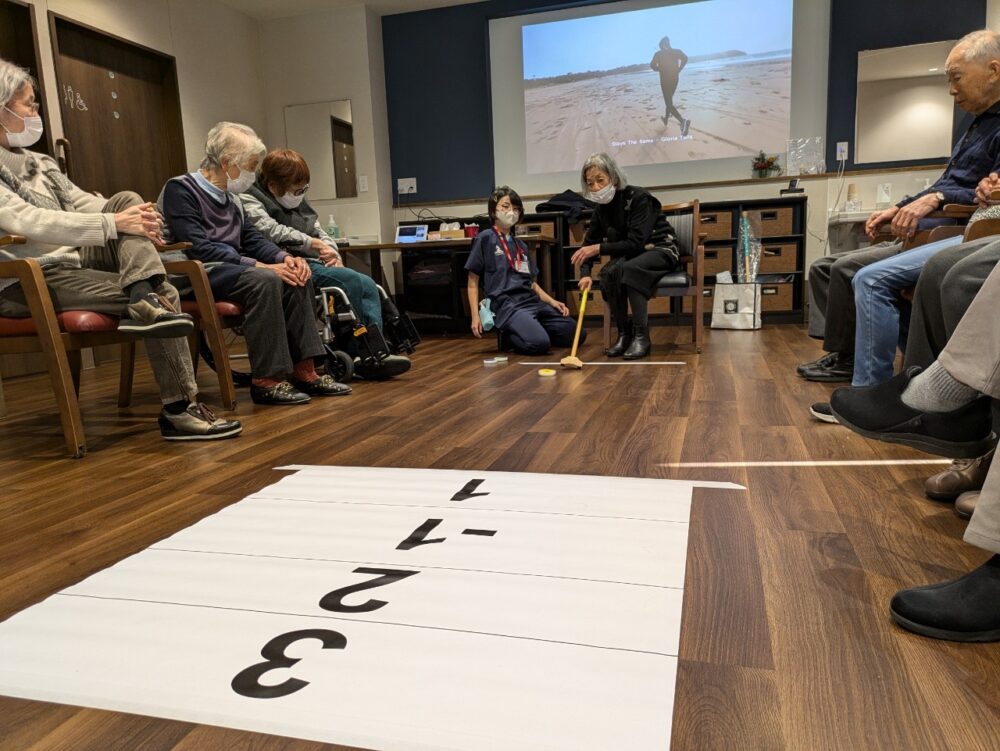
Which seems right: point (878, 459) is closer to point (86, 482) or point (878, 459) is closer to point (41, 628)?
point (41, 628)

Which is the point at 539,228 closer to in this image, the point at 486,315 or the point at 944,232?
the point at 486,315

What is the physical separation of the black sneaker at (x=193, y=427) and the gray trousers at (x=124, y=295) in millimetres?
56

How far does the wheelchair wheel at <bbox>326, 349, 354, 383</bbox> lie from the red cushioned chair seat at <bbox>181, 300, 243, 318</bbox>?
0.54m

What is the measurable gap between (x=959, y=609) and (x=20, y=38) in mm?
5136

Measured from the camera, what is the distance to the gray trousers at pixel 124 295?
6.76 ft

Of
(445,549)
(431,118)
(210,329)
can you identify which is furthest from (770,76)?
(445,549)

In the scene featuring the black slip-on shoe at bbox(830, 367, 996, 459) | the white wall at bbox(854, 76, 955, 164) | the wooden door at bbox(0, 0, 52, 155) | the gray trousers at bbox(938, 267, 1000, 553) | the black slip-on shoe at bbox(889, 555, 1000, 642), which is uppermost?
the wooden door at bbox(0, 0, 52, 155)

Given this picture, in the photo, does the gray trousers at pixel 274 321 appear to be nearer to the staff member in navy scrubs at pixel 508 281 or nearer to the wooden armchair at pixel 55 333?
the wooden armchair at pixel 55 333

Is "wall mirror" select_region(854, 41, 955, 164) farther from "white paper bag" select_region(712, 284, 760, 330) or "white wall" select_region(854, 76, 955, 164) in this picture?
"white paper bag" select_region(712, 284, 760, 330)

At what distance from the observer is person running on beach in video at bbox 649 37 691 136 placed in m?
5.55

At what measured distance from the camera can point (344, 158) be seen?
612cm

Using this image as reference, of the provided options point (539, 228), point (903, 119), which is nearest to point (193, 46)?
point (539, 228)

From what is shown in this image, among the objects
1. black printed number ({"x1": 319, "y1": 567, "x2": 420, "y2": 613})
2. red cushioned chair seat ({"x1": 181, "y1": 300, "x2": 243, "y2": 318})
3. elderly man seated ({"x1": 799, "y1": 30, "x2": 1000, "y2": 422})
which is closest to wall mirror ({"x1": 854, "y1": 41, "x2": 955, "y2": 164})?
elderly man seated ({"x1": 799, "y1": 30, "x2": 1000, "y2": 422})

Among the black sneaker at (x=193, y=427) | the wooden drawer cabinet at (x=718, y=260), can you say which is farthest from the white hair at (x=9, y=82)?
the wooden drawer cabinet at (x=718, y=260)
